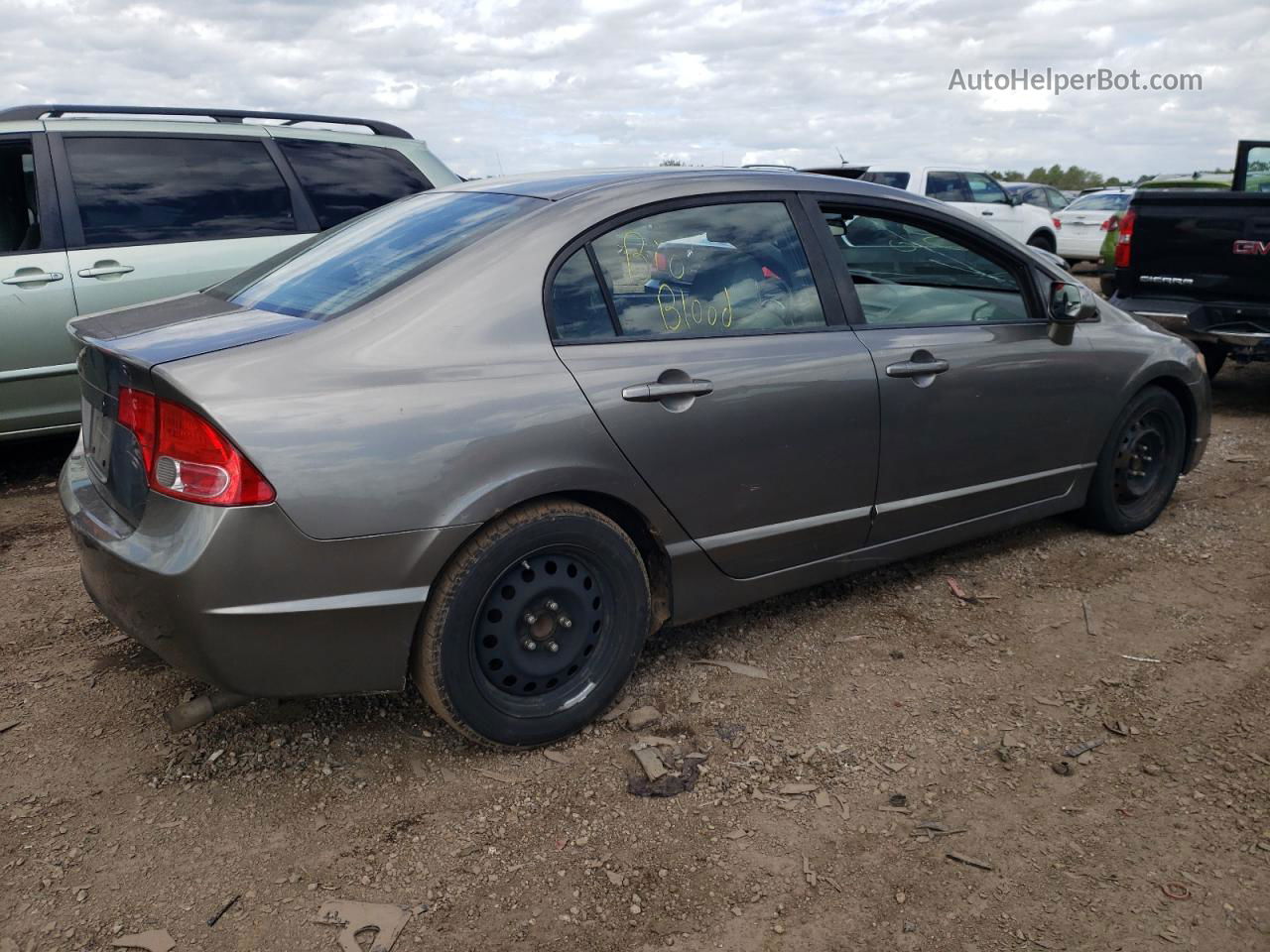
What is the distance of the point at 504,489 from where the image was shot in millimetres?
2680

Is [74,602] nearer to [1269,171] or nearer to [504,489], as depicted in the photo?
[504,489]

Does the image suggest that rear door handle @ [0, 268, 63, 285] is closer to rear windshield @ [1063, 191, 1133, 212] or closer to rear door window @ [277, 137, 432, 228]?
rear door window @ [277, 137, 432, 228]

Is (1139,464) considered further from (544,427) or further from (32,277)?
(32,277)

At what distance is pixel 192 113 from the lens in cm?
578

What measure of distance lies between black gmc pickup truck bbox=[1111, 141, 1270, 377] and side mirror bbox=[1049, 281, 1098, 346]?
274 centimetres

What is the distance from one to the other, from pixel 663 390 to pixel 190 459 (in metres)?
1.25

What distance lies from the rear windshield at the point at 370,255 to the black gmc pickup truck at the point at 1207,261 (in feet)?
15.9

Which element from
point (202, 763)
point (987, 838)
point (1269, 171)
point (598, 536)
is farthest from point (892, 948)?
point (1269, 171)

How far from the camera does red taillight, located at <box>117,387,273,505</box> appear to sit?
2410 millimetres

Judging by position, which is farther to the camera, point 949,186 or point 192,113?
point 949,186

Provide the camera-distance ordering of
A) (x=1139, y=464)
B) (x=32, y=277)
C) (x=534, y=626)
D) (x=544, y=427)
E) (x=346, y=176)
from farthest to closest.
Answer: (x=346, y=176)
(x=32, y=277)
(x=1139, y=464)
(x=534, y=626)
(x=544, y=427)

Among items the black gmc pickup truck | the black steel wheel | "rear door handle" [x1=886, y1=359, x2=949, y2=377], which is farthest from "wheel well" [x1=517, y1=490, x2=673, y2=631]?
the black gmc pickup truck

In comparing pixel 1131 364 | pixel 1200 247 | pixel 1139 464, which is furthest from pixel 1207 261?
pixel 1131 364

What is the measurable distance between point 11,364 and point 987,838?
4.75m
